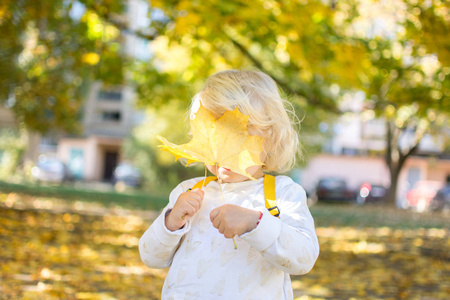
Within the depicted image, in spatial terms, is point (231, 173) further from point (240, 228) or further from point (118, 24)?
point (118, 24)

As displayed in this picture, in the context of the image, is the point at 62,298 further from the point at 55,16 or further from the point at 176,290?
the point at 55,16

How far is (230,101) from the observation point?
1.62 meters

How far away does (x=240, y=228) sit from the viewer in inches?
57.0

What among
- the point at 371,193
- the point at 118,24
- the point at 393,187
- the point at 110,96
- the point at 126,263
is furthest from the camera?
the point at 110,96

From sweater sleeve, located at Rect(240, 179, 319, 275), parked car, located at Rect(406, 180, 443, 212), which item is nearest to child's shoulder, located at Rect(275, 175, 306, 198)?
sweater sleeve, located at Rect(240, 179, 319, 275)

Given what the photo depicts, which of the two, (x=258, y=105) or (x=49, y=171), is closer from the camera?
(x=258, y=105)

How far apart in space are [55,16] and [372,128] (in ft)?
94.2

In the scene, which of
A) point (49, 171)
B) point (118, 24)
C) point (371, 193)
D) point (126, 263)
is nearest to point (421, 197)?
point (371, 193)

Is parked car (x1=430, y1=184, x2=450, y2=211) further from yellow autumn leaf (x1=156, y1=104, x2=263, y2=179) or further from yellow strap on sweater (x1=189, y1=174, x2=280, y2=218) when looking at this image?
yellow autumn leaf (x1=156, y1=104, x2=263, y2=179)

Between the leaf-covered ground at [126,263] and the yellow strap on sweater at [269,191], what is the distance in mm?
2496

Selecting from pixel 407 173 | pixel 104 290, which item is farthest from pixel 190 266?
pixel 407 173

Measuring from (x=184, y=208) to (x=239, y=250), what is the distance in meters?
0.24

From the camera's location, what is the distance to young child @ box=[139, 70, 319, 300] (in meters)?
1.50

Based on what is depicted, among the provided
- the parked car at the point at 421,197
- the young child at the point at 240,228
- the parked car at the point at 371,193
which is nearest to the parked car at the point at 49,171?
the parked car at the point at 371,193
